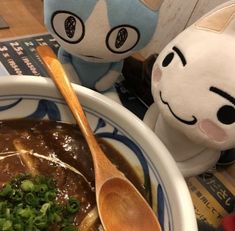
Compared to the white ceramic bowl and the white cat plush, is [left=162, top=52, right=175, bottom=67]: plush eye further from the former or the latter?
the white ceramic bowl

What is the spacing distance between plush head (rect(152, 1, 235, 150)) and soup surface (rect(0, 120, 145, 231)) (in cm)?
16

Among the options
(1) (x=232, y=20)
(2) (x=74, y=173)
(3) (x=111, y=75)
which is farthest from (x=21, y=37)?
(1) (x=232, y=20)

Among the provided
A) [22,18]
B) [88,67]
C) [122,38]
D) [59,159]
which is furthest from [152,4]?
[22,18]

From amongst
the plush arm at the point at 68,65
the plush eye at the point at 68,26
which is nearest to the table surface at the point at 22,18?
the plush arm at the point at 68,65

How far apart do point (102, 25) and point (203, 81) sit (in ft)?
0.64

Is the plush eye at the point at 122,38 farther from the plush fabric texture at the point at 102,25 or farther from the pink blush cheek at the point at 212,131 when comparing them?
the pink blush cheek at the point at 212,131

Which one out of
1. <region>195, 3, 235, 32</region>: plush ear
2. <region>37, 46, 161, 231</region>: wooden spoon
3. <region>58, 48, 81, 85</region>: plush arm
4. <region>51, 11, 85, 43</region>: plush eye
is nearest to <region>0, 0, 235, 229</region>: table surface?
<region>58, 48, 81, 85</region>: plush arm

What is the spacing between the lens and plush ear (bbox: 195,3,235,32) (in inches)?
20.8

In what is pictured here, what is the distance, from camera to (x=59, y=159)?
645mm

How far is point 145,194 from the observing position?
0.62 metres

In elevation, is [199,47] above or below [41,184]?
above

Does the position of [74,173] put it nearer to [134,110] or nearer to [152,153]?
[152,153]

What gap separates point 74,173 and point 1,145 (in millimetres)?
141

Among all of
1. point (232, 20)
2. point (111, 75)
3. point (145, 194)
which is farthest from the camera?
point (111, 75)
